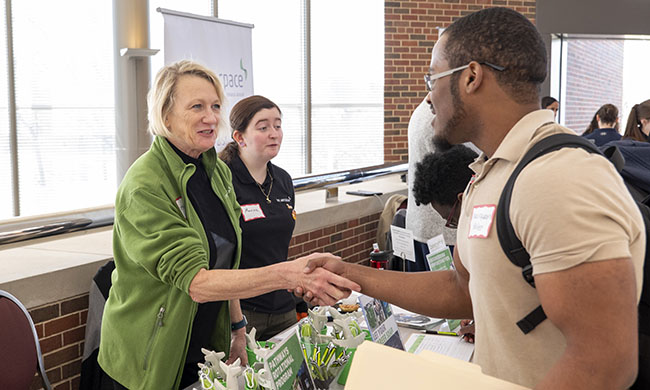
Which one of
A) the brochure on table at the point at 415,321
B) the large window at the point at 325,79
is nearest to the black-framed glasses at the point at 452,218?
the brochure on table at the point at 415,321

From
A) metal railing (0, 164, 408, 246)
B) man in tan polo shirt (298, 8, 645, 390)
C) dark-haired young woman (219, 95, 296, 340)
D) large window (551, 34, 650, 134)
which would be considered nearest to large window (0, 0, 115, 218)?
dark-haired young woman (219, 95, 296, 340)

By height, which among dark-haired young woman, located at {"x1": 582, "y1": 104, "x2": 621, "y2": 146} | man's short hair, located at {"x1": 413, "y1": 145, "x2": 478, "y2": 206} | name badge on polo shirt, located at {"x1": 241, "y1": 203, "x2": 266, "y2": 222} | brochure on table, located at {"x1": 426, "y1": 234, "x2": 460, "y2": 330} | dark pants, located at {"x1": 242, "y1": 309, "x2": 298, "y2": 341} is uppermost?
dark-haired young woman, located at {"x1": 582, "y1": 104, "x2": 621, "y2": 146}

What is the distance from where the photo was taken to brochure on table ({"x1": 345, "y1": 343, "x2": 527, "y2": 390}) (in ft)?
3.18

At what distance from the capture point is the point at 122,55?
4.91 metres

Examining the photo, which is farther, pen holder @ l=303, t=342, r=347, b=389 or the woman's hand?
the woman's hand

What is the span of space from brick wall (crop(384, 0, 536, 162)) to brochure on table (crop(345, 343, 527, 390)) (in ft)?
24.8

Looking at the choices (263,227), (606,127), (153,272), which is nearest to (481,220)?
(153,272)

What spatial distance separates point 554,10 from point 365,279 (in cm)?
882

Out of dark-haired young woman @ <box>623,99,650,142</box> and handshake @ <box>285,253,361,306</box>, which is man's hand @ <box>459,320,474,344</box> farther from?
dark-haired young woman @ <box>623,99,650,142</box>

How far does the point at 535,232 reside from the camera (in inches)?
43.6

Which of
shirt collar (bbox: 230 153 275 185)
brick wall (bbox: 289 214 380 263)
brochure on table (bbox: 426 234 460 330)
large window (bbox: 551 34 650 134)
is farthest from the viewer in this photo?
large window (bbox: 551 34 650 134)

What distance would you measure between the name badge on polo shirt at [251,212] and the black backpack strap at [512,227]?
1883mm

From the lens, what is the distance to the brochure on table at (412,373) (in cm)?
97

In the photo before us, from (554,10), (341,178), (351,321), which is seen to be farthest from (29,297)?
(554,10)
